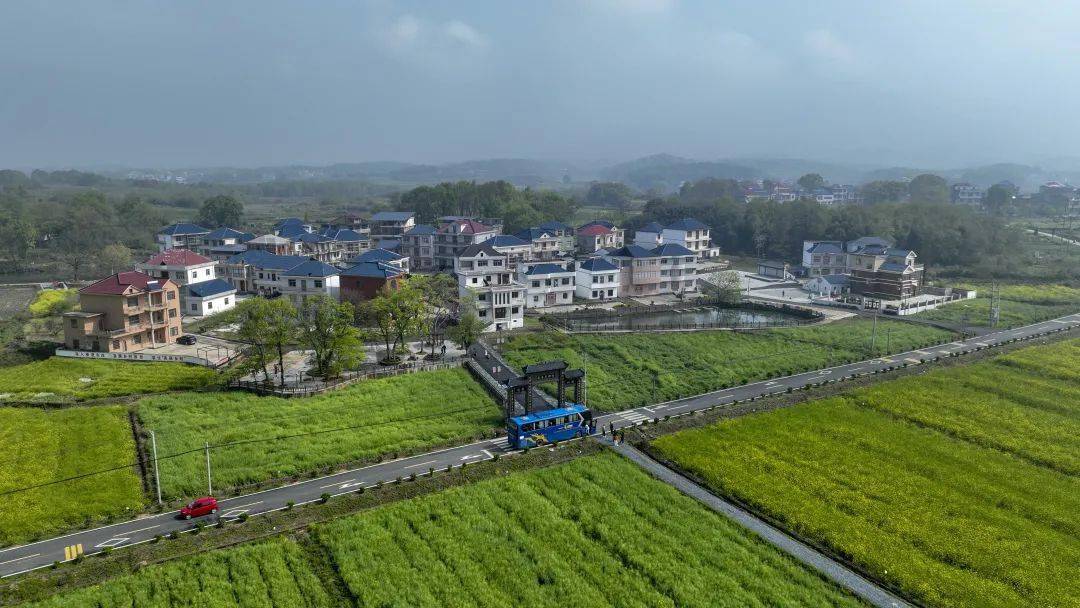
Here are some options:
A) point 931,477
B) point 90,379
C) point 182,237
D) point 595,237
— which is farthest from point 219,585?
point 182,237

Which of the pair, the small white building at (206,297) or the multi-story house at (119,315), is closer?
the multi-story house at (119,315)

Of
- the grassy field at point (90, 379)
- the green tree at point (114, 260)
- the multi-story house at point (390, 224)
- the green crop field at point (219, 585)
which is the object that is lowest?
the green crop field at point (219, 585)

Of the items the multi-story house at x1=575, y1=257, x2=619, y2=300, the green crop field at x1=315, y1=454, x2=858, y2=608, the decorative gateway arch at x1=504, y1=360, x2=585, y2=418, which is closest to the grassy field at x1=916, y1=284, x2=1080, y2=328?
the multi-story house at x1=575, y1=257, x2=619, y2=300

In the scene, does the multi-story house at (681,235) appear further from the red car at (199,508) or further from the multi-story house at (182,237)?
the red car at (199,508)

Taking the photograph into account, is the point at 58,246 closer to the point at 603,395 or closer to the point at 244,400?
the point at 244,400

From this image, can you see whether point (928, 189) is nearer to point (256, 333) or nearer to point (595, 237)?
point (595, 237)

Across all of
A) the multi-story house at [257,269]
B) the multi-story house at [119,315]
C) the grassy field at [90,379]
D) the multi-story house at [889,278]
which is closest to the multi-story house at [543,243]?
the multi-story house at [257,269]

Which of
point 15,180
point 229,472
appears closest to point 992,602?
point 229,472

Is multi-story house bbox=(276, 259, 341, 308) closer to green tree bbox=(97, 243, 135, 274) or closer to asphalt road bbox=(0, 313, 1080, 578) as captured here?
green tree bbox=(97, 243, 135, 274)
